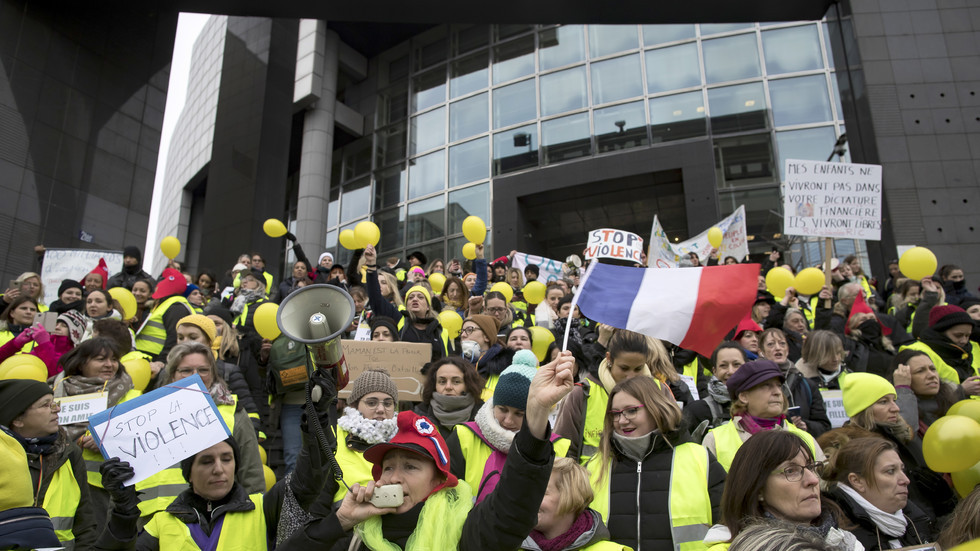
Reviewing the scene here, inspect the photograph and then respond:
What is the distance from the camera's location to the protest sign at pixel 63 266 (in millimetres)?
10273

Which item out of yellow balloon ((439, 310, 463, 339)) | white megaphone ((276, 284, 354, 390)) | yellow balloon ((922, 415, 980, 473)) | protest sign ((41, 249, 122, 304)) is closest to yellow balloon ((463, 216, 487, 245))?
yellow balloon ((439, 310, 463, 339))

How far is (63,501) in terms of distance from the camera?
3551 millimetres

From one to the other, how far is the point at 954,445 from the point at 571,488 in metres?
2.43

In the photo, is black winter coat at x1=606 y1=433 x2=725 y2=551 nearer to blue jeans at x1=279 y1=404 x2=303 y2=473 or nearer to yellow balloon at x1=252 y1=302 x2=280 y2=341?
blue jeans at x1=279 y1=404 x2=303 y2=473

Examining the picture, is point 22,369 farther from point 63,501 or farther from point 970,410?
point 970,410

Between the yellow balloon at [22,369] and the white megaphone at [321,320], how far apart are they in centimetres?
285

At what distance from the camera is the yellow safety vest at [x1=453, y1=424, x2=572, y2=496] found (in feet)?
11.7

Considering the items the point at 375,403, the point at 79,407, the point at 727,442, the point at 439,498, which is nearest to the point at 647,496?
the point at 727,442

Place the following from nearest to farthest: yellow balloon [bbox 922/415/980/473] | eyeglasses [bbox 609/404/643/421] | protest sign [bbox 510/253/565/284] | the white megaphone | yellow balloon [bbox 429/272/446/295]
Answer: the white megaphone, eyeglasses [bbox 609/404/643/421], yellow balloon [bbox 922/415/980/473], yellow balloon [bbox 429/272/446/295], protest sign [bbox 510/253/565/284]

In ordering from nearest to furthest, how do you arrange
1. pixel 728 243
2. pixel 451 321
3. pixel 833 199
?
pixel 451 321 → pixel 833 199 → pixel 728 243

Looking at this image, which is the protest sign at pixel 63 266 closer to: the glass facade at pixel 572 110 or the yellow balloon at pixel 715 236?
the yellow balloon at pixel 715 236

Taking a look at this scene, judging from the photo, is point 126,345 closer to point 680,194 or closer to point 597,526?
point 597,526

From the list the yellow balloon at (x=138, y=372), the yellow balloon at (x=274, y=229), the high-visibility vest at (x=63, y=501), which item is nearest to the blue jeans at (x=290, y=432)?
the yellow balloon at (x=138, y=372)

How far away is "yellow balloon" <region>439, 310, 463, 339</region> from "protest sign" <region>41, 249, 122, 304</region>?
21.6 feet
